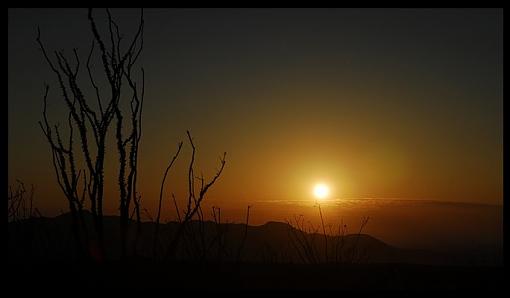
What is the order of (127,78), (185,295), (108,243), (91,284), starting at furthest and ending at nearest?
(108,243) → (127,78) → (91,284) → (185,295)

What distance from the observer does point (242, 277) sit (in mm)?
2881

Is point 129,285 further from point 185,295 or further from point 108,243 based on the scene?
point 108,243

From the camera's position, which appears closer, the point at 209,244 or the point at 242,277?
the point at 242,277

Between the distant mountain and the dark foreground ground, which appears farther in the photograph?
the distant mountain

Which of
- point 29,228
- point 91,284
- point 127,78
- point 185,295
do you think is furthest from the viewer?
point 29,228

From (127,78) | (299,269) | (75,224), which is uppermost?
(127,78)

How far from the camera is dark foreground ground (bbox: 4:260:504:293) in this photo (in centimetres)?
262

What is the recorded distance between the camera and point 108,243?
3.51 m

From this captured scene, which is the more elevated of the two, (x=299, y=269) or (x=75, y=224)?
(x=75, y=224)

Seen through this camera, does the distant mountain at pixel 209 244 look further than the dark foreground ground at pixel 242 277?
Yes

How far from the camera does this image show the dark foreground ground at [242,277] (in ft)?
8.59
